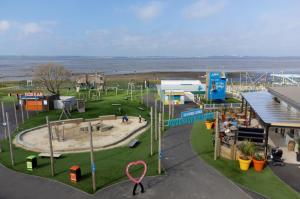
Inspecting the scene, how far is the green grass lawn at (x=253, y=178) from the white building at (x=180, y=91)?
21.0 meters

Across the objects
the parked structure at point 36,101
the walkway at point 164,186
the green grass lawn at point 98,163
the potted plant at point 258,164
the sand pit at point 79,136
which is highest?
the parked structure at point 36,101

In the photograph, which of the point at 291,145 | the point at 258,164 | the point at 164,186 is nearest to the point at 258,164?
the point at 258,164

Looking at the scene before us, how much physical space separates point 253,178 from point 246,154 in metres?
2.25

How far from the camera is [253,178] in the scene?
47.6 feet

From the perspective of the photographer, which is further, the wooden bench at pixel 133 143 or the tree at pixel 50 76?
the tree at pixel 50 76

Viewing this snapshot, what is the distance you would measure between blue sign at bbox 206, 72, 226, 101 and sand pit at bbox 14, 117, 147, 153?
15.9 meters

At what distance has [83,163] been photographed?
55.0 feet

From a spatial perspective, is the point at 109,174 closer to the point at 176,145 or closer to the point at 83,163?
the point at 83,163

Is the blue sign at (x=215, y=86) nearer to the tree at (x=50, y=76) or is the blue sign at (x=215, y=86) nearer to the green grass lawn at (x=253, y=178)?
the green grass lawn at (x=253, y=178)

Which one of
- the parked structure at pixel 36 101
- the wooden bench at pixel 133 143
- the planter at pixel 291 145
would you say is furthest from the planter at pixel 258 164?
the parked structure at pixel 36 101

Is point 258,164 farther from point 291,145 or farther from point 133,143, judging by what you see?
point 133,143

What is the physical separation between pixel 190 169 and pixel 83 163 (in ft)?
22.8

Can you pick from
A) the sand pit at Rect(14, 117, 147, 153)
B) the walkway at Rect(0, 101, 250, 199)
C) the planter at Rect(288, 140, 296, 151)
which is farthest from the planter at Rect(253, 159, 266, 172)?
the sand pit at Rect(14, 117, 147, 153)

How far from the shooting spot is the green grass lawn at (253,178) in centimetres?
1289
